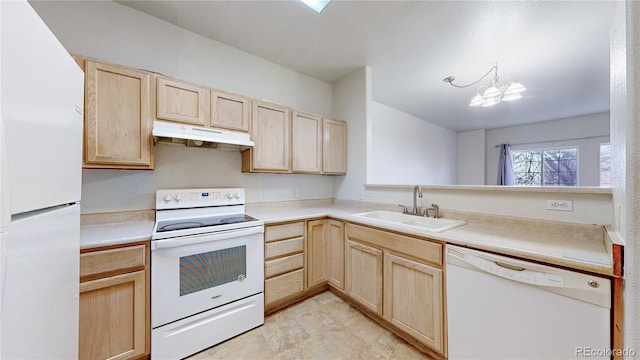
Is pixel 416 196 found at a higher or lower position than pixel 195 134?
Result: lower

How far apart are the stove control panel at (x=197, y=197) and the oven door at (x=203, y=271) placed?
574 mm

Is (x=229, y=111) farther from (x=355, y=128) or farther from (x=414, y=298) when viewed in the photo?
(x=414, y=298)

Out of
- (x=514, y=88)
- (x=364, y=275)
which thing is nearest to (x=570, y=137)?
(x=514, y=88)

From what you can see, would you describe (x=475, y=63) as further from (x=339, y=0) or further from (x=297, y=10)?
(x=297, y=10)

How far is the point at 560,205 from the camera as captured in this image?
1.36m

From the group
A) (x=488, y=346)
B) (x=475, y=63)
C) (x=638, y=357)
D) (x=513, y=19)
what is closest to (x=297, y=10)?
(x=513, y=19)

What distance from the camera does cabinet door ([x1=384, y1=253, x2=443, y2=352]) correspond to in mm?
1395

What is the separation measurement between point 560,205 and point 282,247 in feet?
6.55

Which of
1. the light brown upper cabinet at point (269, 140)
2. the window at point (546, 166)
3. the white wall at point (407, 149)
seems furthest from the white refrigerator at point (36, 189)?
the window at point (546, 166)

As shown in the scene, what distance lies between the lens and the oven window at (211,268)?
4.86 feet

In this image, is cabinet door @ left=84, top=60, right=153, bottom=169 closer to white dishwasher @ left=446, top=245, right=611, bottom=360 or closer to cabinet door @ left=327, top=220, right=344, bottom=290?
cabinet door @ left=327, top=220, right=344, bottom=290

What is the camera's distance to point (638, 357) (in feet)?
1.53

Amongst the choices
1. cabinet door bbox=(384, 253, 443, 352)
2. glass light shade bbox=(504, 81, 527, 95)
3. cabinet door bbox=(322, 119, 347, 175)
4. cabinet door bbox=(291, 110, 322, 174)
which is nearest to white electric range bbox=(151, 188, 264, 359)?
cabinet door bbox=(291, 110, 322, 174)

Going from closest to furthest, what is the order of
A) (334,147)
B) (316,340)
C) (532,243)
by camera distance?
1. (532,243)
2. (316,340)
3. (334,147)
